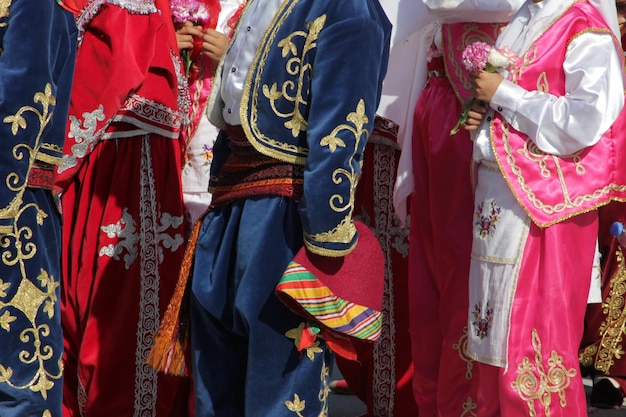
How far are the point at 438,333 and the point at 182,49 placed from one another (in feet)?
5.54

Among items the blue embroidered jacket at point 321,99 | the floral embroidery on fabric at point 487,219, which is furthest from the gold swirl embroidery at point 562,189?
the blue embroidered jacket at point 321,99

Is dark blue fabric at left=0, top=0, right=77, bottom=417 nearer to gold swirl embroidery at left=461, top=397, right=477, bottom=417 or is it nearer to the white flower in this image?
the white flower

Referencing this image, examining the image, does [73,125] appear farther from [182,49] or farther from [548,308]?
[548,308]

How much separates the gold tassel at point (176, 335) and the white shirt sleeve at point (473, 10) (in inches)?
61.2

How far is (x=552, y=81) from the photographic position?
371cm

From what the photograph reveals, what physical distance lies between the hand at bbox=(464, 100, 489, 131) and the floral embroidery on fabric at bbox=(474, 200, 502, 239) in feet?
0.95

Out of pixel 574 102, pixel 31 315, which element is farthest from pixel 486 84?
pixel 31 315

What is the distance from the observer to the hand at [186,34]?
15.3ft

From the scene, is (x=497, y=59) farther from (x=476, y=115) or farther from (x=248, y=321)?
(x=248, y=321)

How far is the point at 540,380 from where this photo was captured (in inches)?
142

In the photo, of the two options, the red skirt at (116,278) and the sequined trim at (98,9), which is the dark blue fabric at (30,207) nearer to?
the sequined trim at (98,9)

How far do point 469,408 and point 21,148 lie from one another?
2017 millimetres

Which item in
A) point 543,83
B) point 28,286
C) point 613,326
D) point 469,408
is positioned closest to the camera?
point 28,286

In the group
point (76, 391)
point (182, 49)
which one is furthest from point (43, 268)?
point (182, 49)
